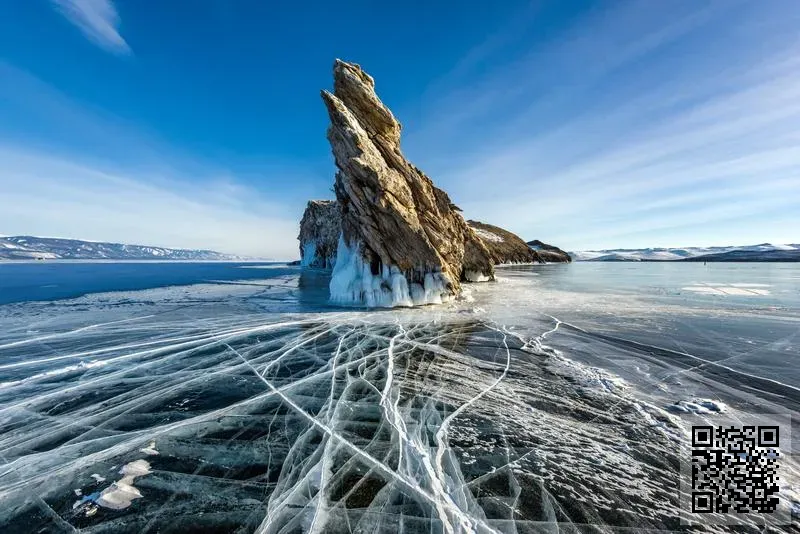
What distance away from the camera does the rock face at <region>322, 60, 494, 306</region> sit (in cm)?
2161

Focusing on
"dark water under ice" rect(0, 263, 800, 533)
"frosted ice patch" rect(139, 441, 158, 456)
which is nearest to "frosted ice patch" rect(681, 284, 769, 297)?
"dark water under ice" rect(0, 263, 800, 533)

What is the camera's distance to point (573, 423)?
614 centimetres

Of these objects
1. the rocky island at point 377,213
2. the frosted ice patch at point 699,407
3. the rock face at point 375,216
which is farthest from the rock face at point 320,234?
the frosted ice patch at point 699,407

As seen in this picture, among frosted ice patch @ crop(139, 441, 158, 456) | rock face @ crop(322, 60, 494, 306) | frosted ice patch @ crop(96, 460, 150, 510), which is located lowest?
frosted ice patch @ crop(139, 441, 158, 456)

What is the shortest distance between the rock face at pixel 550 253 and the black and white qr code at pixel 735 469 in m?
128

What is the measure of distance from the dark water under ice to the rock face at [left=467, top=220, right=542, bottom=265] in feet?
275

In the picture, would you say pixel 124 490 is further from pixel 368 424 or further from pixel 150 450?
pixel 368 424

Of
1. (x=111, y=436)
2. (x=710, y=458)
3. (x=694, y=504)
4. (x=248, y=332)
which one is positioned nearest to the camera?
(x=694, y=504)

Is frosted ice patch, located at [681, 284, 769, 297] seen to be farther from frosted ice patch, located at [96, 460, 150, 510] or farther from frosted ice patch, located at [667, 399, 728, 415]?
frosted ice patch, located at [96, 460, 150, 510]

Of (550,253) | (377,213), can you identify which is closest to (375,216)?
(377,213)

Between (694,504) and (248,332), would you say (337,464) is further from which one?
(248,332)

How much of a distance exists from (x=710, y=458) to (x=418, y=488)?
16.4 feet

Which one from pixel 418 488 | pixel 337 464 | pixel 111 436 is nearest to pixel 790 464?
pixel 418 488

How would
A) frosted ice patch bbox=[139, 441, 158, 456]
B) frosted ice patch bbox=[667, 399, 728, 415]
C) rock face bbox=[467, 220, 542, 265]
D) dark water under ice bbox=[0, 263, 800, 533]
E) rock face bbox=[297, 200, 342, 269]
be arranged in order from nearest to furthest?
dark water under ice bbox=[0, 263, 800, 533], frosted ice patch bbox=[139, 441, 158, 456], frosted ice patch bbox=[667, 399, 728, 415], rock face bbox=[297, 200, 342, 269], rock face bbox=[467, 220, 542, 265]
